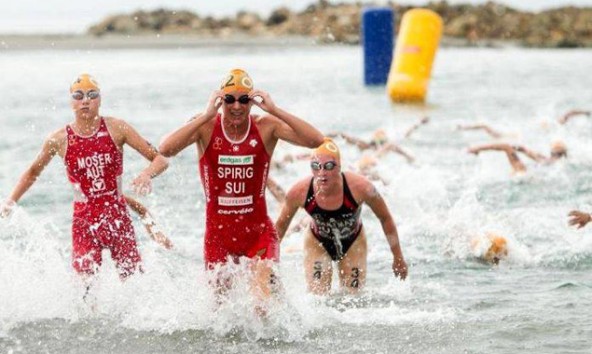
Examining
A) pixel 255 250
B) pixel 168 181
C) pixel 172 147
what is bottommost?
pixel 168 181

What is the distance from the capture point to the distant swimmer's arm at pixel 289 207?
838 cm

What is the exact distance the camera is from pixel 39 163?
804 cm

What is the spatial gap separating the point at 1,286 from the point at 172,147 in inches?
105

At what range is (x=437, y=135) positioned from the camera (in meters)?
23.8

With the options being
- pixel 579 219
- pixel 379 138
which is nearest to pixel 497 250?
pixel 579 219

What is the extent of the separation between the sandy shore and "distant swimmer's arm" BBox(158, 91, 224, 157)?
5286cm

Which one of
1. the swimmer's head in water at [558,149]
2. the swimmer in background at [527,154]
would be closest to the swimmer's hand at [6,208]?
the swimmer in background at [527,154]

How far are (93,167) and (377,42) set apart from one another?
25437 millimetres

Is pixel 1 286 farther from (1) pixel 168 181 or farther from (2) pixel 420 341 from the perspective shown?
(1) pixel 168 181

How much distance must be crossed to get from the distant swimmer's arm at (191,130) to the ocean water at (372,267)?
43.4 inches

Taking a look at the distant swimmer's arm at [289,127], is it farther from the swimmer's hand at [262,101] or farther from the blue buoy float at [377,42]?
the blue buoy float at [377,42]

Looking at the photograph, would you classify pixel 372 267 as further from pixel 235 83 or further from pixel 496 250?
pixel 235 83

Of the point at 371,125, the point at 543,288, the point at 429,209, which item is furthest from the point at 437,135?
the point at 543,288

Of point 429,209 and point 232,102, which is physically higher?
point 232,102
